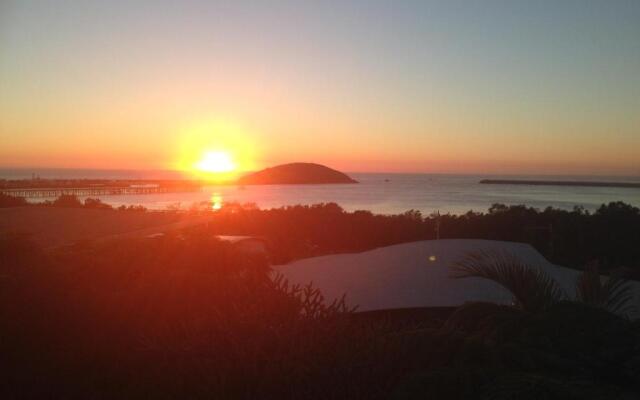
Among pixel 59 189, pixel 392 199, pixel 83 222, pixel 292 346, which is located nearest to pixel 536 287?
pixel 292 346

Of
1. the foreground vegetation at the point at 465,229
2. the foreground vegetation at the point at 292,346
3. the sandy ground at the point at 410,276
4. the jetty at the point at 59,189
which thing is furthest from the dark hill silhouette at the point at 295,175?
the foreground vegetation at the point at 292,346

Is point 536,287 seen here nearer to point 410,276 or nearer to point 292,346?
point 292,346

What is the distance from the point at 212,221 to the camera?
74.4 feet

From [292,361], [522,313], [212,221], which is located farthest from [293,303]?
[212,221]

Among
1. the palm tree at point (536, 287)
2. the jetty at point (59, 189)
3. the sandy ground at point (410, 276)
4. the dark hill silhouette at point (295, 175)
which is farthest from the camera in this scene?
the dark hill silhouette at point (295, 175)

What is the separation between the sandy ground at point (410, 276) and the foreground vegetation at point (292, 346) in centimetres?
240

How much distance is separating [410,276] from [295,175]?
381 ft

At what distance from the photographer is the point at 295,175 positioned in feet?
411

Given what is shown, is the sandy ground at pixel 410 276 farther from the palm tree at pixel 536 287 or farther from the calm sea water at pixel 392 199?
the calm sea water at pixel 392 199

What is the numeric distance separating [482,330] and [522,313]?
0.38m

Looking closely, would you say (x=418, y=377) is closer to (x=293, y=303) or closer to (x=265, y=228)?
(x=293, y=303)

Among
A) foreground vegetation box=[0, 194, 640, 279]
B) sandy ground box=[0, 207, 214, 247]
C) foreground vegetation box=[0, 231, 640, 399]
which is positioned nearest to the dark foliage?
foreground vegetation box=[0, 194, 640, 279]

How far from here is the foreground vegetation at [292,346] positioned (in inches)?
156

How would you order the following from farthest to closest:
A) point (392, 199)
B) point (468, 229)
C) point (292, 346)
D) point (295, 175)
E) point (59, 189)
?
point (295, 175) → point (392, 199) → point (59, 189) → point (468, 229) → point (292, 346)
